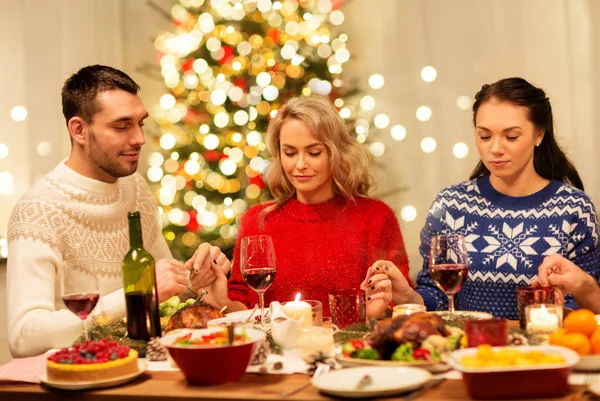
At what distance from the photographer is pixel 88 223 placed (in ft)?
8.27

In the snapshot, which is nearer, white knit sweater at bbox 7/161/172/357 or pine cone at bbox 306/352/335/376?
pine cone at bbox 306/352/335/376

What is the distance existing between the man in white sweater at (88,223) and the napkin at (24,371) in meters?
0.25

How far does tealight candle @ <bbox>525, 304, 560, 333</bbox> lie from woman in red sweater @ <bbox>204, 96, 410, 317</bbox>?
109 centimetres

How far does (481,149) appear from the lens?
271 cm

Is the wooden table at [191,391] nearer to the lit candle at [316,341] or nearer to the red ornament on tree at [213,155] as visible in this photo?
the lit candle at [316,341]

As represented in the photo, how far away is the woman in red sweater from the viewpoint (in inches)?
111

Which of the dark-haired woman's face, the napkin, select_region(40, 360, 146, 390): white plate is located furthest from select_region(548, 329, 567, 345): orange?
the dark-haired woman's face

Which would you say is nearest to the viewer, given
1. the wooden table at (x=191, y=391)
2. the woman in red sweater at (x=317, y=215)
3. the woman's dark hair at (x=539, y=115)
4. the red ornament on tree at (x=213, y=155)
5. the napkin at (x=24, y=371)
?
the wooden table at (x=191, y=391)

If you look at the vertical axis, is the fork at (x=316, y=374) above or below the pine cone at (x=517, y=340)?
below

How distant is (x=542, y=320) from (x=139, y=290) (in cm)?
94

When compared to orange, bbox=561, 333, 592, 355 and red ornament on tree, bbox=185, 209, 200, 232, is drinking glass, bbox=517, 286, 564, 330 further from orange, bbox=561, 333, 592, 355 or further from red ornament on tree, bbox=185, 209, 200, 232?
red ornament on tree, bbox=185, 209, 200, 232

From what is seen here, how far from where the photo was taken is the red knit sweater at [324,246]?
112 inches

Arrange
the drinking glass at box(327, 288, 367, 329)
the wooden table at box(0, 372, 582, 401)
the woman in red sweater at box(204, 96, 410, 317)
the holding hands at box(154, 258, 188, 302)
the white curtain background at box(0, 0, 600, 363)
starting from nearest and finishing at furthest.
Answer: the wooden table at box(0, 372, 582, 401) → the drinking glass at box(327, 288, 367, 329) → the holding hands at box(154, 258, 188, 302) → the woman in red sweater at box(204, 96, 410, 317) → the white curtain background at box(0, 0, 600, 363)

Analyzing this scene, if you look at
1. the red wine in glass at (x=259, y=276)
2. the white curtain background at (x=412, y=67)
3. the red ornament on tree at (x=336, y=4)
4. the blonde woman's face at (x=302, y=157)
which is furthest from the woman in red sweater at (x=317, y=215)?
the red ornament on tree at (x=336, y=4)
